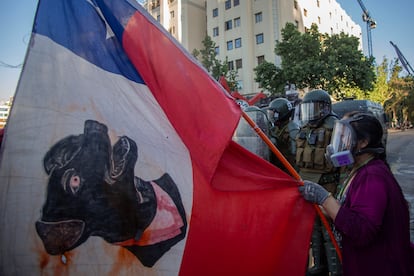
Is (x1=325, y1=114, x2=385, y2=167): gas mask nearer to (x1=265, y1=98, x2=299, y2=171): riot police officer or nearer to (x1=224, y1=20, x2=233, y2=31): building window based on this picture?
(x1=265, y1=98, x2=299, y2=171): riot police officer

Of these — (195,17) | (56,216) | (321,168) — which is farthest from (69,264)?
(195,17)

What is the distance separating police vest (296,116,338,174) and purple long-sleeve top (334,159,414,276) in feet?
5.55

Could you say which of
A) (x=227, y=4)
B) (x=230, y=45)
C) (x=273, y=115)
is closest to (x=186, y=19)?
(x=227, y=4)

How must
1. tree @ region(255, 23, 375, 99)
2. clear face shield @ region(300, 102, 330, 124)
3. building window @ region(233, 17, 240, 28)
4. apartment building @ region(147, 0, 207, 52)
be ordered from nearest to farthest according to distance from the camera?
1. clear face shield @ region(300, 102, 330, 124)
2. tree @ region(255, 23, 375, 99)
3. building window @ region(233, 17, 240, 28)
4. apartment building @ region(147, 0, 207, 52)

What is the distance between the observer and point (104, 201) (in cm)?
187

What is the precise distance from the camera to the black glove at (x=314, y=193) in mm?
1909

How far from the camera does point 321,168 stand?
3.43 m

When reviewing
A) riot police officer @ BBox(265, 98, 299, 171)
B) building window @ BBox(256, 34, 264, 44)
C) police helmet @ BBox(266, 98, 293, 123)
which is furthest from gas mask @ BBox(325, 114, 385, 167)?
building window @ BBox(256, 34, 264, 44)

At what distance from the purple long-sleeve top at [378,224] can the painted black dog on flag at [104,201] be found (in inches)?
37.9

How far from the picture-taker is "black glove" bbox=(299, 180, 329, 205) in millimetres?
1909

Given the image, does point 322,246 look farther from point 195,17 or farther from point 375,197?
point 195,17

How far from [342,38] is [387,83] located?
94.7 ft

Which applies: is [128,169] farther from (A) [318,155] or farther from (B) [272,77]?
(B) [272,77]

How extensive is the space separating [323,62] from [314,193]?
796 inches
